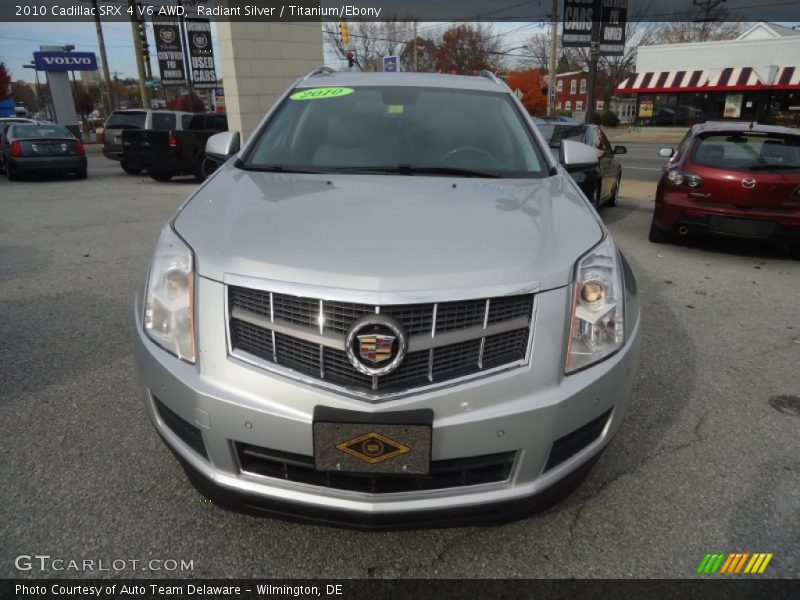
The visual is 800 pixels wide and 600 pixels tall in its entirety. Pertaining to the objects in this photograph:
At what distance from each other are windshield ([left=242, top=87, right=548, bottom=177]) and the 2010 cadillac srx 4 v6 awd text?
0.86 m

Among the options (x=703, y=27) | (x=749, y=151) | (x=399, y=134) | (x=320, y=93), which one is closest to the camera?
(x=399, y=134)

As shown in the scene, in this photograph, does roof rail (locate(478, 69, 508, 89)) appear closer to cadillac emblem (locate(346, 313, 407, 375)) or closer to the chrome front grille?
the chrome front grille

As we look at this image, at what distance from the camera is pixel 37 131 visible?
47.5 ft

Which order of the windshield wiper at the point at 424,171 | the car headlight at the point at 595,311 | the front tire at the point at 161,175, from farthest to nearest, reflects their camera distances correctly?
the front tire at the point at 161,175 < the windshield wiper at the point at 424,171 < the car headlight at the point at 595,311

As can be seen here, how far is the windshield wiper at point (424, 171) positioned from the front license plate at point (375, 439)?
1464 millimetres

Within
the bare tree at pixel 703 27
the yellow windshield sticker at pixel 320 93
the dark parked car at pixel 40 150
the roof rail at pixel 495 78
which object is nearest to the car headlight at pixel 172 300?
the yellow windshield sticker at pixel 320 93

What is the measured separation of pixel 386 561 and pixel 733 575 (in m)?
1.25

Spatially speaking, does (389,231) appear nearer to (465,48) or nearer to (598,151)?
(598,151)

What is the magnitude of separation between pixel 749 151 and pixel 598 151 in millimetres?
2150

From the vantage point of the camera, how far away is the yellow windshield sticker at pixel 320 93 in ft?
11.4

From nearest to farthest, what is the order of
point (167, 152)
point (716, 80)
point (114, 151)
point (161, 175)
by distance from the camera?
point (167, 152) → point (161, 175) → point (114, 151) → point (716, 80)

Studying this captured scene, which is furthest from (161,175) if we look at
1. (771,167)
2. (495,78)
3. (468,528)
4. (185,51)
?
(185,51)

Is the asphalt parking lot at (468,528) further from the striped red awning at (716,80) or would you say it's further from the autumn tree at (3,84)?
the autumn tree at (3,84)

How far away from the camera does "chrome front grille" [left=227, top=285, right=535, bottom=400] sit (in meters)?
1.81
